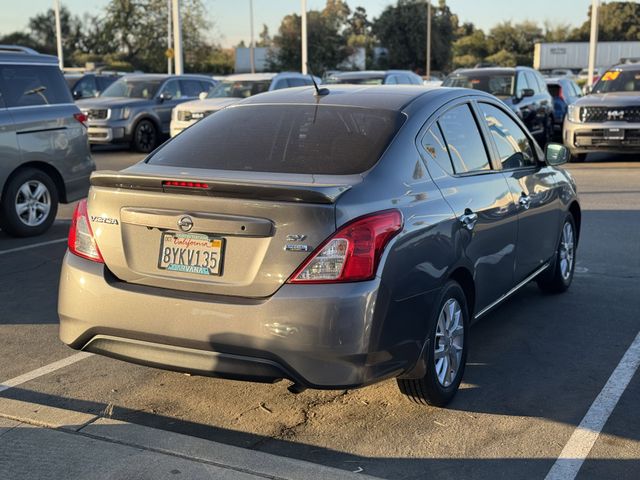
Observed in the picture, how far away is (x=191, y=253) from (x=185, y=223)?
0.14 meters

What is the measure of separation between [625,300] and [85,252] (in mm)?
4246

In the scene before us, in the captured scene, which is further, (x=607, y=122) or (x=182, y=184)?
(x=607, y=122)

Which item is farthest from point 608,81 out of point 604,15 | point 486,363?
point 604,15

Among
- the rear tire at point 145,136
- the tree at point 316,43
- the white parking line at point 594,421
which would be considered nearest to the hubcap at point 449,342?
the white parking line at point 594,421

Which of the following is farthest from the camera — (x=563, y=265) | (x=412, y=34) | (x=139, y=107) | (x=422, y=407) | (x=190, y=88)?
(x=412, y=34)

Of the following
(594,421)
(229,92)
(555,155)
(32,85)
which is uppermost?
(32,85)

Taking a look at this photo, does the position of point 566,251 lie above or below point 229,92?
below

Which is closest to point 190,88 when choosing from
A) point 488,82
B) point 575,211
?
point 488,82

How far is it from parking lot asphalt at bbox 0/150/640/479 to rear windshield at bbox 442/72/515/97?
12507mm

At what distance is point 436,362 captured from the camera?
14.5 feet

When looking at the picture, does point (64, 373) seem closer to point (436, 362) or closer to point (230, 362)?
point (230, 362)

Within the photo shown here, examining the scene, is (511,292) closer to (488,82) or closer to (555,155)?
(555,155)

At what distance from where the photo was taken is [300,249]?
3.78m

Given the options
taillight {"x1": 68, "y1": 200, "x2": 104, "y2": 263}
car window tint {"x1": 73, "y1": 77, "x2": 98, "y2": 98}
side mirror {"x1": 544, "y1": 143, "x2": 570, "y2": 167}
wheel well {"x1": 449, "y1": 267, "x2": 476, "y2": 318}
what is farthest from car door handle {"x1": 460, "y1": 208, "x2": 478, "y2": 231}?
car window tint {"x1": 73, "y1": 77, "x2": 98, "y2": 98}
